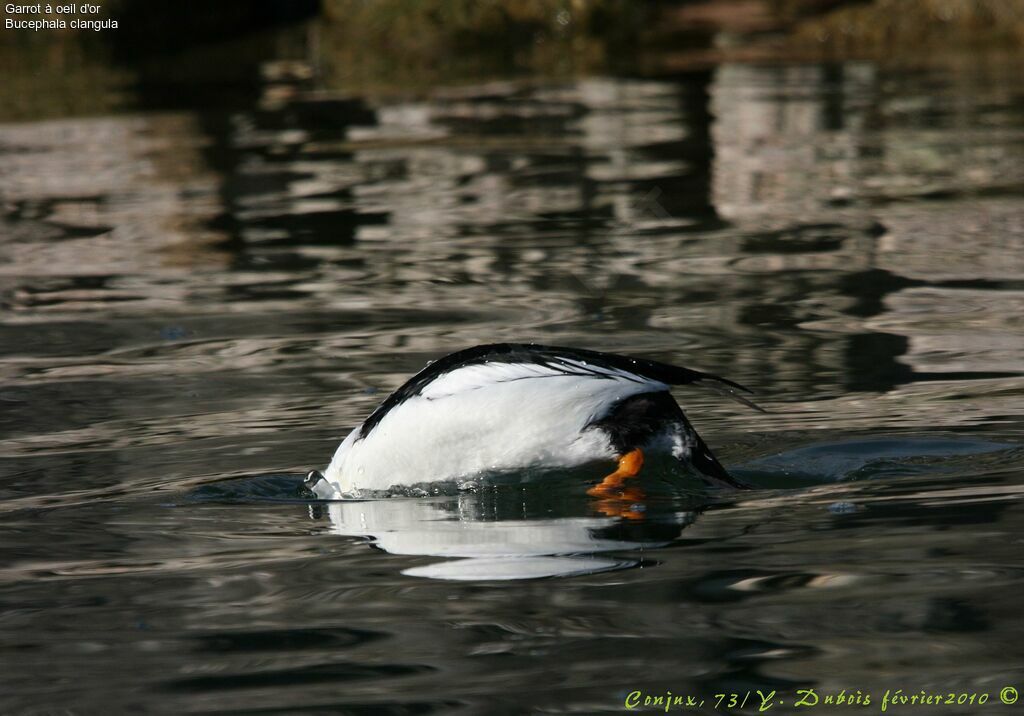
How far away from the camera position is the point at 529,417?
4.75 metres

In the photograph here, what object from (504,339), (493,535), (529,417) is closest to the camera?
(493,535)

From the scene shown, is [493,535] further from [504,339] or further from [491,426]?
[504,339]

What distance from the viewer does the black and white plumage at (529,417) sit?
469cm

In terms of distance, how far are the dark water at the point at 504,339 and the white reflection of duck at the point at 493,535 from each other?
16 mm

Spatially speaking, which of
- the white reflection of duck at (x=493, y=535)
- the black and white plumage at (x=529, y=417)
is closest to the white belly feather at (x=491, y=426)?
the black and white plumage at (x=529, y=417)

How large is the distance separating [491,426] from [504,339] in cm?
227

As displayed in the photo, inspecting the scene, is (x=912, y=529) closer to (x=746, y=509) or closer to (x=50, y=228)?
(x=746, y=509)

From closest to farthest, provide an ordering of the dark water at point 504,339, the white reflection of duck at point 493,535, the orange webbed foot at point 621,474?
the dark water at point 504,339
the white reflection of duck at point 493,535
the orange webbed foot at point 621,474

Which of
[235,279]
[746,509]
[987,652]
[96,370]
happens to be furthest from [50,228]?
[987,652]

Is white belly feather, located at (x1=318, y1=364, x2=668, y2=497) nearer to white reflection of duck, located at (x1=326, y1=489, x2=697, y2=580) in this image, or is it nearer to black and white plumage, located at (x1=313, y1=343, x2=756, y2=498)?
black and white plumage, located at (x1=313, y1=343, x2=756, y2=498)

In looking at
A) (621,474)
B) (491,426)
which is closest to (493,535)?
(491,426)

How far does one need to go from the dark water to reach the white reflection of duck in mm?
16

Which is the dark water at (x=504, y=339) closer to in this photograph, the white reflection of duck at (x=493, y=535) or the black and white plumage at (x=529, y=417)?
the white reflection of duck at (x=493, y=535)

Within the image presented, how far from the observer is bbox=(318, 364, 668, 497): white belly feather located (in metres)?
4.71
